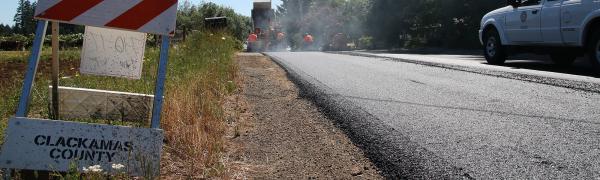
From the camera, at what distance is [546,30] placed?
11102mm

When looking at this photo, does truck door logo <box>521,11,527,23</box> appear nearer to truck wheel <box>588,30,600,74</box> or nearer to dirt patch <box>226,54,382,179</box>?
truck wheel <box>588,30,600,74</box>

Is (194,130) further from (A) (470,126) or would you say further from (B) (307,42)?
(B) (307,42)

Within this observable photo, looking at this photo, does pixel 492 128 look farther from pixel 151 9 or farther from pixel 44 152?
pixel 44 152

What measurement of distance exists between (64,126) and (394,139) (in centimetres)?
248

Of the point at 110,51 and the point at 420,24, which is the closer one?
the point at 110,51

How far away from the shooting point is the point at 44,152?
2928 mm

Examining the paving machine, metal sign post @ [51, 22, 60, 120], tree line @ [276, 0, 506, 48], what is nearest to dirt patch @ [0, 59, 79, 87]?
metal sign post @ [51, 22, 60, 120]

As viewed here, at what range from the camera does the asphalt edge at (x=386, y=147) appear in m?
3.46

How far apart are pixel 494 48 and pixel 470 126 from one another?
885cm

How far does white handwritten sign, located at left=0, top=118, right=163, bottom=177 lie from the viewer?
9.50 feet

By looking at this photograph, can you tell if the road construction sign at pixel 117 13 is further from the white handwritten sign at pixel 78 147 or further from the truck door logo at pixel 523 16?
the truck door logo at pixel 523 16

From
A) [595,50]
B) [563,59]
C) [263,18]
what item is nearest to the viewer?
[595,50]

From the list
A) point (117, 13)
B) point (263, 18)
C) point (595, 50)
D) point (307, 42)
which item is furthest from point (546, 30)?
point (307, 42)

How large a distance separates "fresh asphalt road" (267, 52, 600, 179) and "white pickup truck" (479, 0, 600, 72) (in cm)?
152
